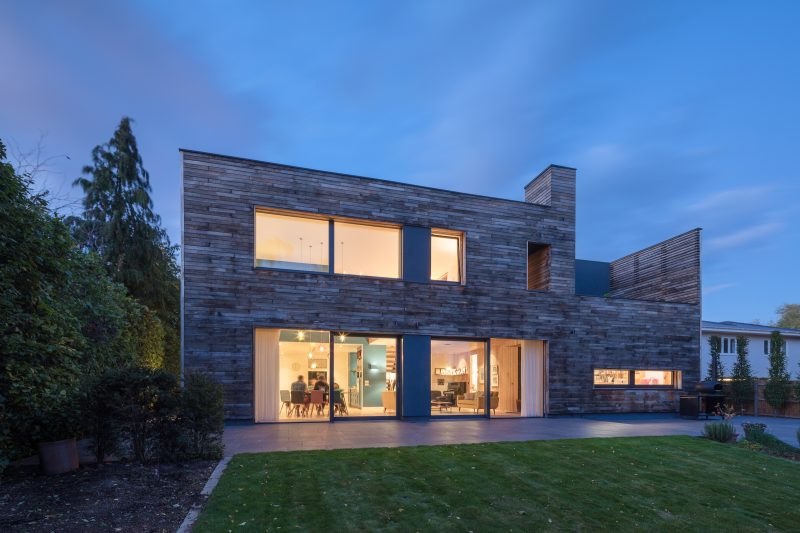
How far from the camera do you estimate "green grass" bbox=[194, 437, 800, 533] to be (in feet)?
14.7

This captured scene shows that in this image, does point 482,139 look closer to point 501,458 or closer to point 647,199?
point 647,199

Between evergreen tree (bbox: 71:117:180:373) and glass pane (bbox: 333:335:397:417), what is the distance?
32.8 ft

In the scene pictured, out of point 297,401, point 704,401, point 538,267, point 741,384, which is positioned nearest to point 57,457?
point 297,401

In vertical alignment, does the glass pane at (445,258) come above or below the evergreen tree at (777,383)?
above

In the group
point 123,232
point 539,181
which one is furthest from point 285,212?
point 123,232

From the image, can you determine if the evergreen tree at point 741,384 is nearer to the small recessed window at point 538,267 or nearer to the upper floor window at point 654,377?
the upper floor window at point 654,377

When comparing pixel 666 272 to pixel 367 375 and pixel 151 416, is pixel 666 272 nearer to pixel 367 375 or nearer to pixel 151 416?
pixel 367 375

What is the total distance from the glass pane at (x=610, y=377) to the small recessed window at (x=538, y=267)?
3.34 metres

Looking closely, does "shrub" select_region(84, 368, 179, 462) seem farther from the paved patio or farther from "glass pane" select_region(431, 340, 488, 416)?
"glass pane" select_region(431, 340, 488, 416)

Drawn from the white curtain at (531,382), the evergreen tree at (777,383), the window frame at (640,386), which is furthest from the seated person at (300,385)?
the evergreen tree at (777,383)

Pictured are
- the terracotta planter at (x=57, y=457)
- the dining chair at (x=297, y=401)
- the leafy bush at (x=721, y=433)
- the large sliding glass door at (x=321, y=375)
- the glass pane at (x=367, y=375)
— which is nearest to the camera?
the terracotta planter at (x=57, y=457)

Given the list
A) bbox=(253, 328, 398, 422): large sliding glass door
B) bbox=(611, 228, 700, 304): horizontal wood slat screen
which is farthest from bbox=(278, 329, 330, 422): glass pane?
bbox=(611, 228, 700, 304): horizontal wood slat screen

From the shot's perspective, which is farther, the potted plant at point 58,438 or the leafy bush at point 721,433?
the leafy bush at point 721,433

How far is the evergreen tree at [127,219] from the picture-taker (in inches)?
710
